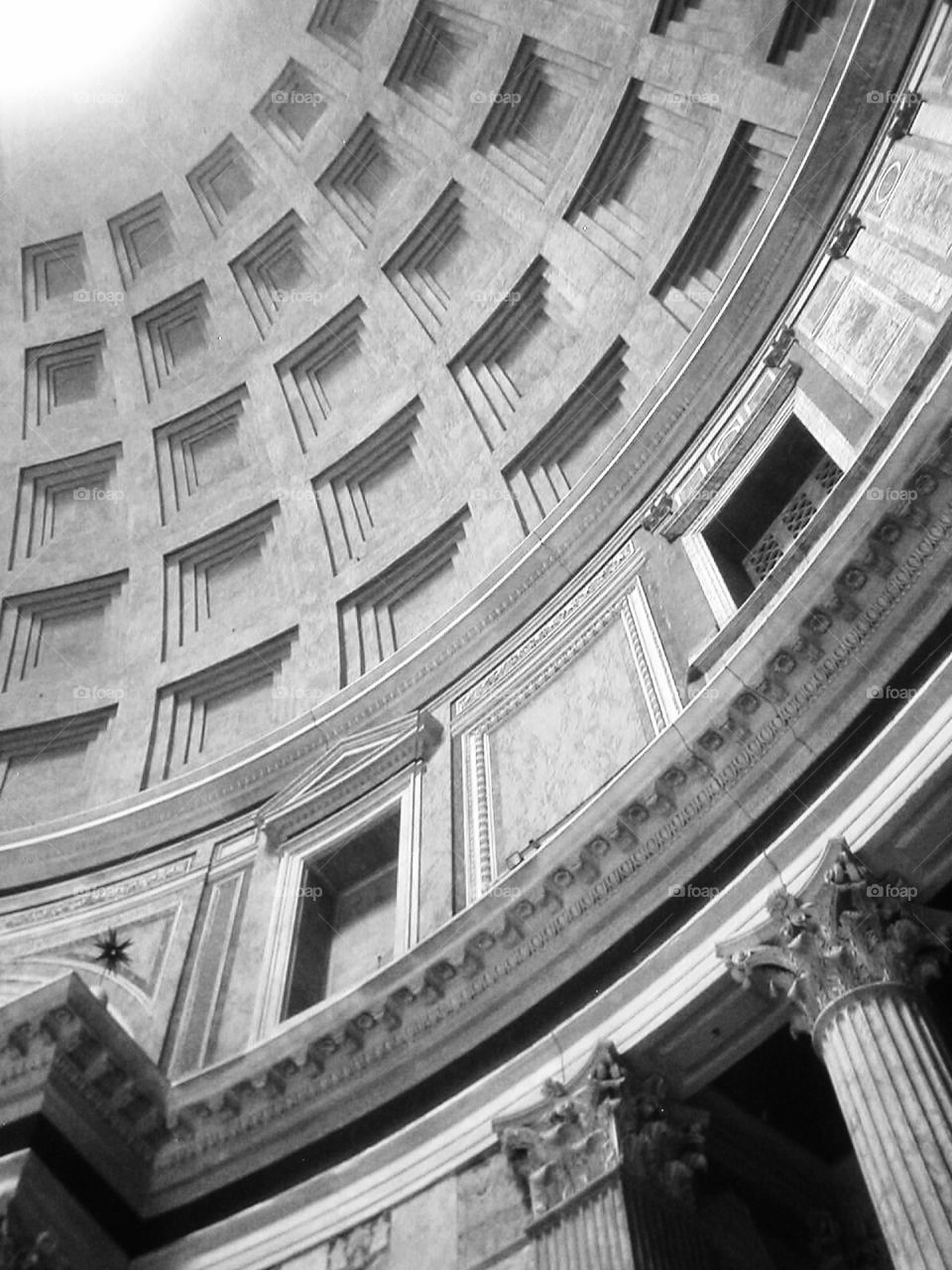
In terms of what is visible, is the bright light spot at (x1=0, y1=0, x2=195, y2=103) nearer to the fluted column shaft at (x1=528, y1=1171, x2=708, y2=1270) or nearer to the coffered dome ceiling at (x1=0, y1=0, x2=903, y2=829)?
the coffered dome ceiling at (x1=0, y1=0, x2=903, y2=829)

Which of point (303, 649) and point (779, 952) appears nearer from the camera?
point (779, 952)

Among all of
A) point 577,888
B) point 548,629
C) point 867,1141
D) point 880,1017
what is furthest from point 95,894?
point 867,1141

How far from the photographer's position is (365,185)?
22.3 meters

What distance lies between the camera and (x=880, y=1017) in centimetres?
662

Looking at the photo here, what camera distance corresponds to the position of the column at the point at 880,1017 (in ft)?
19.1

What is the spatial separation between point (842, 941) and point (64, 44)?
2557 centimetres

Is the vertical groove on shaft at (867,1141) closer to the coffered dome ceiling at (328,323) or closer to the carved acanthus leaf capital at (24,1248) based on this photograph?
the carved acanthus leaf capital at (24,1248)

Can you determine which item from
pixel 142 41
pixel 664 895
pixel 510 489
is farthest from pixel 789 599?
pixel 142 41

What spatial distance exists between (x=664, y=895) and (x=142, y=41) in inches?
896

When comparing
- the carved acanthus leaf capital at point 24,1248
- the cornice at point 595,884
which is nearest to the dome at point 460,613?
the cornice at point 595,884

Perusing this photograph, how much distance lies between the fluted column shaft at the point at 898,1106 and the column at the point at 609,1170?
4.65 ft

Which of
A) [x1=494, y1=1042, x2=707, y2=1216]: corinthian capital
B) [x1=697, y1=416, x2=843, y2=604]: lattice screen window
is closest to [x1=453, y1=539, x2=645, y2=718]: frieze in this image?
[x1=697, y1=416, x2=843, y2=604]: lattice screen window

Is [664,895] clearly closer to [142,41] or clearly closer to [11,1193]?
[11,1193]

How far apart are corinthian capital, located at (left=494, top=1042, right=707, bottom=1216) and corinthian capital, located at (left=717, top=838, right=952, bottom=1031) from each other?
1.08 meters
